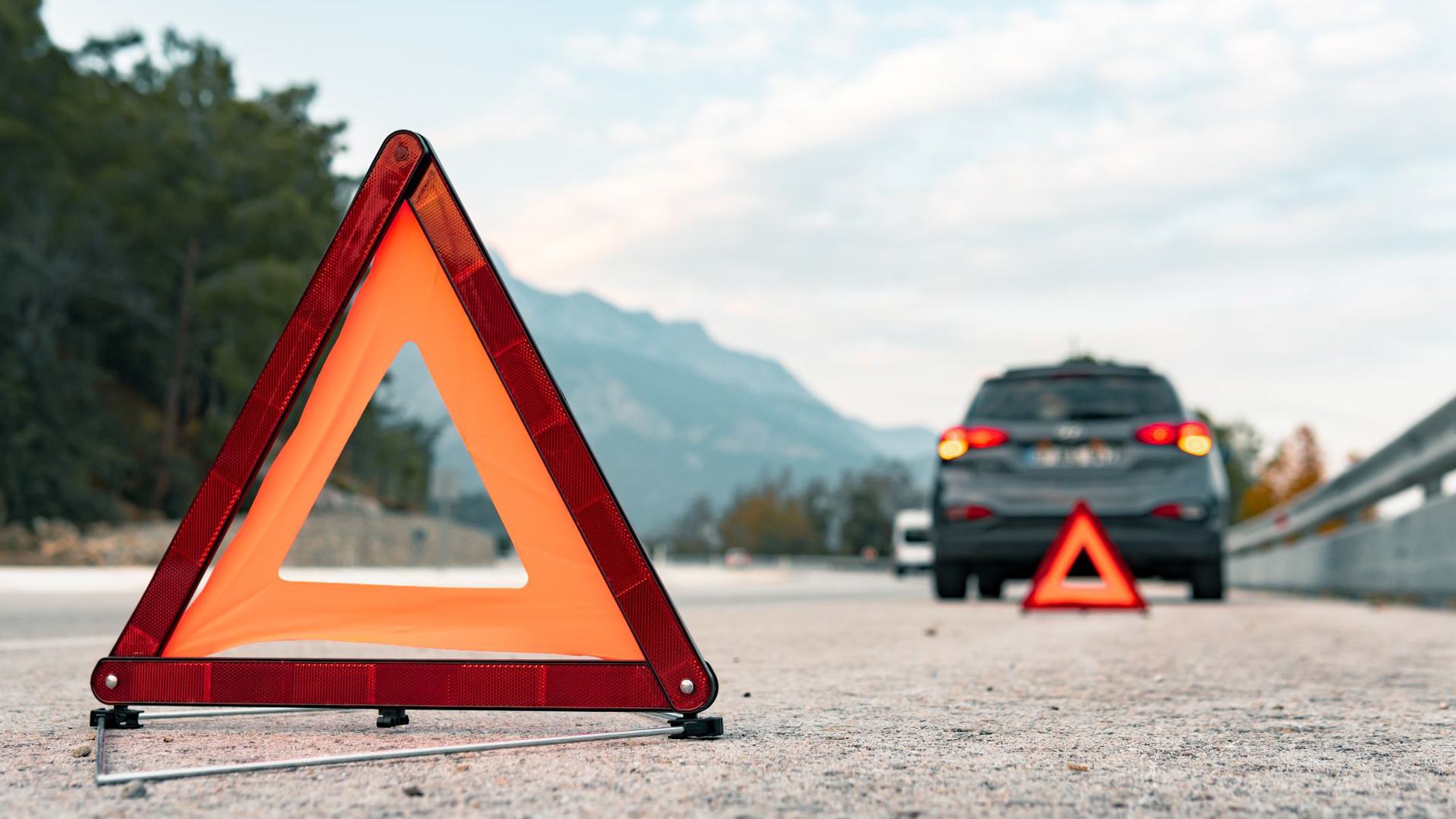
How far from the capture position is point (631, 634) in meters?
3.52

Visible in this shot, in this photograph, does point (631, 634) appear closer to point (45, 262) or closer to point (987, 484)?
point (987, 484)

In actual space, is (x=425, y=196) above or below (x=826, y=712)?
above

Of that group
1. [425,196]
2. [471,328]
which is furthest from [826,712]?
[425,196]

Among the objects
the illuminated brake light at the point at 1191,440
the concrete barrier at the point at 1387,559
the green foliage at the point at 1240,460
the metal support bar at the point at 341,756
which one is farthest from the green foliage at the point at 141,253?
the green foliage at the point at 1240,460

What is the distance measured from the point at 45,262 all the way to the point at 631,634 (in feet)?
116

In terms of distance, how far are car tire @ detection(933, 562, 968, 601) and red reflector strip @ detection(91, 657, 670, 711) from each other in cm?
863

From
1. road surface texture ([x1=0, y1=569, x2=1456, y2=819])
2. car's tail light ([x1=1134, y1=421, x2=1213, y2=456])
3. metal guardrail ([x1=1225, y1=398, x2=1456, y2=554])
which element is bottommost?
road surface texture ([x1=0, y1=569, x2=1456, y2=819])

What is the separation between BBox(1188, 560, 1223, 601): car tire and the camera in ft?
38.0

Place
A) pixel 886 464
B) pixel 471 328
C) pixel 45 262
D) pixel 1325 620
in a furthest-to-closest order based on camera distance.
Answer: pixel 886 464 < pixel 45 262 < pixel 1325 620 < pixel 471 328

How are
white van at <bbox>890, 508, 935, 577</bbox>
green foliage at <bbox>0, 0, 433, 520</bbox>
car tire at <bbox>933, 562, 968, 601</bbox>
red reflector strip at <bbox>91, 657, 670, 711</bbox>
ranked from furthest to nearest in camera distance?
1. white van at <bbox>890, 508, 935, 577</bbox>
2. green foliage at <bbox>0, 0, 433, 520</bbox>
3. car tire at <bbox>933, 562, 968, 601</bbox>
4. red reflector strip at <bbox>91, 657, 670, 711</bbox>

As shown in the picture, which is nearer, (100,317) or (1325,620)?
(1325,620)

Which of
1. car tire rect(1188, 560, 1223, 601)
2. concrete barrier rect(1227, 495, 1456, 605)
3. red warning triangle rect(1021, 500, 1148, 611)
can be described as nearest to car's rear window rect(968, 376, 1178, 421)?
red warning triangle rect(1021, 500, 1148, 611)

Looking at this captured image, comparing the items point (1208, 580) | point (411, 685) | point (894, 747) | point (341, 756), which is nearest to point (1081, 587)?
point (1208, 580)

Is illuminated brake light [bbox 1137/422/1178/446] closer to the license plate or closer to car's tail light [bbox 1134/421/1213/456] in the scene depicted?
car's tail light [bbox 1134/421/1213/456]
